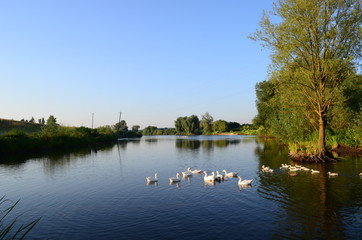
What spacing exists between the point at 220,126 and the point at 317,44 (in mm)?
160406

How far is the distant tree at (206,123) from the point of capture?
18450 cm

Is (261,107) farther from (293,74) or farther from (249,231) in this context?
(249,231)

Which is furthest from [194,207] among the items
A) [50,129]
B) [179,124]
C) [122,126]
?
[179,124]

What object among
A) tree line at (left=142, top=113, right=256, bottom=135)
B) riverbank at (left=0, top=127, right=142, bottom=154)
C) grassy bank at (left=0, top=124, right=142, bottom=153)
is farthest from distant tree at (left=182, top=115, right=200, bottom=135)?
riverbank at (left=0, top=127, right=142, bottom=154)

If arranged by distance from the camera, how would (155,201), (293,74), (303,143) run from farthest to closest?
(303,143)
(293,74)
(155,201)

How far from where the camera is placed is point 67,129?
71562 millimetres

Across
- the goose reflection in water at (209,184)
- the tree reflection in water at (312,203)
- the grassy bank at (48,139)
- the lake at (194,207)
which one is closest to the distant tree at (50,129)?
the grassy bank at (48,139)

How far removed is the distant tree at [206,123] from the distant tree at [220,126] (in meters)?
4.02

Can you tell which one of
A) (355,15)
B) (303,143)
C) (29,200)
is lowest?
(29,200)

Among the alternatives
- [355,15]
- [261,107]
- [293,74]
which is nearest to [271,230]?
[293,74]

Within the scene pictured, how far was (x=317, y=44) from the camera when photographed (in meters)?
29.6

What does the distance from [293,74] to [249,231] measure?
985 inches

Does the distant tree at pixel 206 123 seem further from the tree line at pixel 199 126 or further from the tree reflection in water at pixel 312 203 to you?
the tree reflection in water at pixel 312 203

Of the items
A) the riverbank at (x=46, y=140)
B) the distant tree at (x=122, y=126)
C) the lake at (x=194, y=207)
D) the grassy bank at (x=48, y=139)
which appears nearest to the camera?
the lake at (x=194, y=207)
